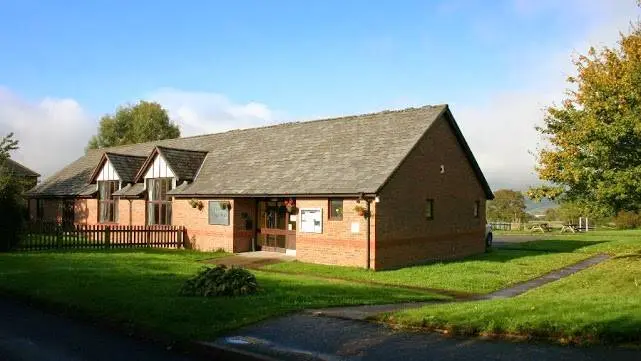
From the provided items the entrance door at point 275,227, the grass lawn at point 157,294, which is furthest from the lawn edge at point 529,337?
the entrance door at point 275,227

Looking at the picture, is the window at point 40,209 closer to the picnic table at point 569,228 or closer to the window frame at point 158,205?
the window frame at point 158,205

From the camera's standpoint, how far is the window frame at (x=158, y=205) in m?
30.4

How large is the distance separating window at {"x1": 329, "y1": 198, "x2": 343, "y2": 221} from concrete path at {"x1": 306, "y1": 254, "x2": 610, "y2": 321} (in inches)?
278

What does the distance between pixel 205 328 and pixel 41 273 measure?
372 inches

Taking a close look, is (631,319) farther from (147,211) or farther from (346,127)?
(147,211)

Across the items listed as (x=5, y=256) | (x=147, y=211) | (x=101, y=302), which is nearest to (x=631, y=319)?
(x=101, y=302)

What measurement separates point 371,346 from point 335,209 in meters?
13.6

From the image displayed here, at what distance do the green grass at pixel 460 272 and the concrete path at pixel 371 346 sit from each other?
7.62 meters

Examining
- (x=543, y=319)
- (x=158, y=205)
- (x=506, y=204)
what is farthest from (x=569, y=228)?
(x=543, y=319)

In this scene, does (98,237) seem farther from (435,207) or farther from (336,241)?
(435,207)

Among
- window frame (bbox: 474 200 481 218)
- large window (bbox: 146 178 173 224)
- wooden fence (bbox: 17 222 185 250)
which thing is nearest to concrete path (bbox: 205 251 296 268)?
wooden fence (bbox: 17 222 185 250)

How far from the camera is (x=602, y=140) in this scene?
758 inches

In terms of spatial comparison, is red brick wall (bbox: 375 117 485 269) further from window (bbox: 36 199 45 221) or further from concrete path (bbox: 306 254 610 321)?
window (bbox: 36 199 45 221)

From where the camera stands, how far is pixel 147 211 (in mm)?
31547
